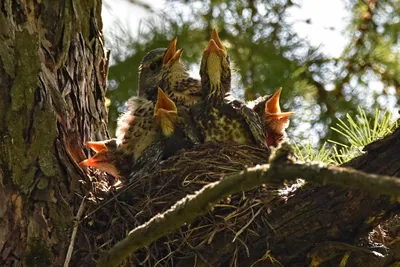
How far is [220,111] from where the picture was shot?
365cm

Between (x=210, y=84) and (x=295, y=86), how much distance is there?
1.06 m

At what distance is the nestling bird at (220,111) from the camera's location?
3559 millimetres

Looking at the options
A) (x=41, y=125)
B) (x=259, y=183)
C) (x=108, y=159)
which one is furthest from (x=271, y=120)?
(x=259, y=183)

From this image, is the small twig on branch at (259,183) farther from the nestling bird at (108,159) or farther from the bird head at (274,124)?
the bird head at (274,124)

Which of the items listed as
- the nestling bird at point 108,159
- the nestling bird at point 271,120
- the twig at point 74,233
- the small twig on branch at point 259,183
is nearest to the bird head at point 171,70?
the nestling bird at point 271,120

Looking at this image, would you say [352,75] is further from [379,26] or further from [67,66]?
[67,66]

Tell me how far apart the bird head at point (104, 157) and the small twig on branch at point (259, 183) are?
3.81 ft

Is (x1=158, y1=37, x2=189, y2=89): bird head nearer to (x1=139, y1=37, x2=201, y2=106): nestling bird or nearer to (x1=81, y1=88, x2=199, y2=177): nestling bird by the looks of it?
(x1=139, y1=37, x2=201, y2=106): nestling bird

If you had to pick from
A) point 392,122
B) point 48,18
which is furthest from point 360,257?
point 48,18

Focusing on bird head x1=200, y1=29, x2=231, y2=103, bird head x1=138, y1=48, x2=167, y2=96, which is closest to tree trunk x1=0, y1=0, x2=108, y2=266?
bird head x1=200, y1=29, x2=231, y2=103

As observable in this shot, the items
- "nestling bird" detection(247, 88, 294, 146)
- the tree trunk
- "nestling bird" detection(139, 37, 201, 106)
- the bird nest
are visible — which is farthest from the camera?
"nestling bird" detection(139, 37, 201, 106)

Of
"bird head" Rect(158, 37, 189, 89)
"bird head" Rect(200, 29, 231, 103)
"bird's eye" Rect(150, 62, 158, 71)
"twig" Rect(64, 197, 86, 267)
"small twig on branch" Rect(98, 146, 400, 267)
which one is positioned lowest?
"small twig on branch" Rect(98, 146, 400, 267)

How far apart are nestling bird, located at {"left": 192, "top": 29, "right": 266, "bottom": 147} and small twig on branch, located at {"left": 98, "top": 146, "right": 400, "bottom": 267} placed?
1475 millimetres

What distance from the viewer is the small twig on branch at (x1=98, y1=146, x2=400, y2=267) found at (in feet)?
5.80
